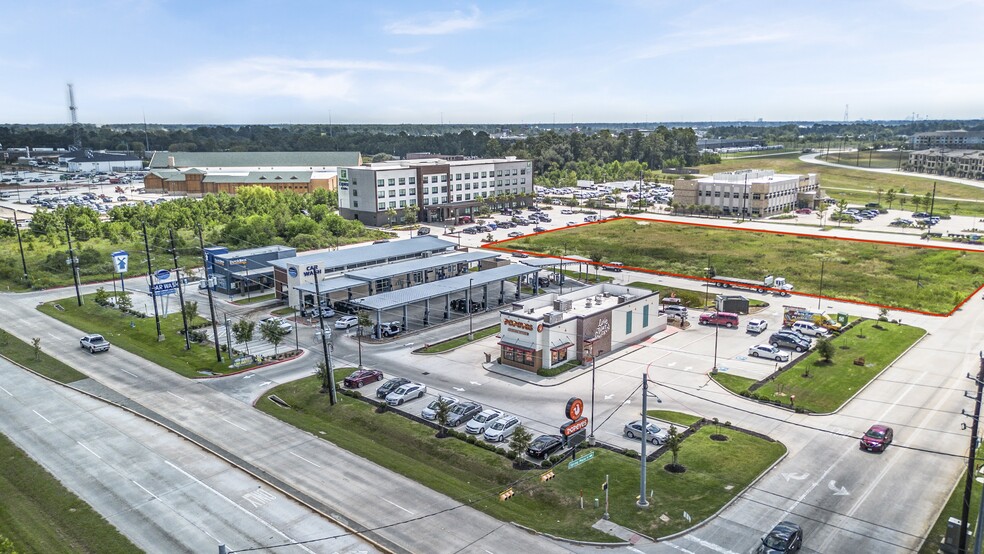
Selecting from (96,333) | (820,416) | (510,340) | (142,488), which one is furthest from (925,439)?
(96,333)

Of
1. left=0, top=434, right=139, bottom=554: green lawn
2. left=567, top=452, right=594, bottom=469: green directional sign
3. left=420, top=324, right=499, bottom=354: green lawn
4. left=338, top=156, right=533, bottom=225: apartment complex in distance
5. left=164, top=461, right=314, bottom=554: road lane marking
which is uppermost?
left=338, top=156, right=533, bottom=225: apartment complex in distance

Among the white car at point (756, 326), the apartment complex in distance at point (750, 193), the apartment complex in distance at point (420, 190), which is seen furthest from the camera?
the apartment complex in distance at point (750, 193)

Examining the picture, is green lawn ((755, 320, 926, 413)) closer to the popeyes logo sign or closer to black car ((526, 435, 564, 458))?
black car ((526, 435, 564, 458))

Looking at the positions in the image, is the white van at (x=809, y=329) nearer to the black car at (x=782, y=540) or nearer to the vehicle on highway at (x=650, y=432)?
the vehicle on highway at (x=650, y=432)

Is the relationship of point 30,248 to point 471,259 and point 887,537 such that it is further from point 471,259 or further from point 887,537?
point 887,537

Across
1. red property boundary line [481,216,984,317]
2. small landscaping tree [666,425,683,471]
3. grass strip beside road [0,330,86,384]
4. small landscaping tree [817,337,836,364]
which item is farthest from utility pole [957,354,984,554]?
grass strip beside road [0,330,86,384]

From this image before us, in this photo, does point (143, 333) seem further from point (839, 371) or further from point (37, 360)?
point (839, 371)

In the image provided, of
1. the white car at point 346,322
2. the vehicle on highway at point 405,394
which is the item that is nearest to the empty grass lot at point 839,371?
the vehicle on highway at point 405,394
